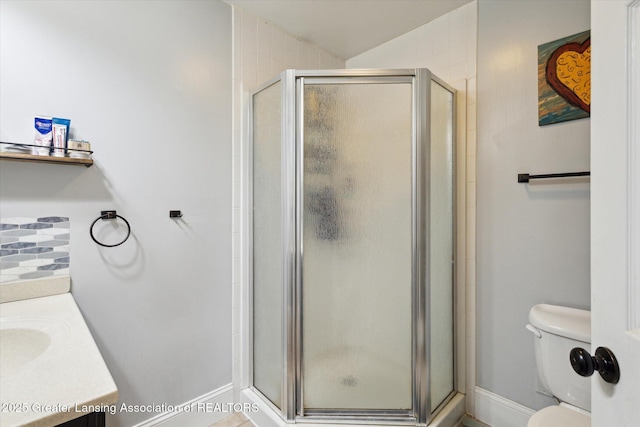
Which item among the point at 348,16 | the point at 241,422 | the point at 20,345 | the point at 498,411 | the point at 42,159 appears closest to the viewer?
the point at 20,345

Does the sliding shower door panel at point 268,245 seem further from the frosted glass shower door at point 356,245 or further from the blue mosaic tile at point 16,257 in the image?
the blue mosaic tile at point 16,257

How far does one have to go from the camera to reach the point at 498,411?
1.69 m

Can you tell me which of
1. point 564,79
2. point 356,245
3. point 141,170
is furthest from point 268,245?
point 564,79

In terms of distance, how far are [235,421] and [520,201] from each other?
1.99 metres

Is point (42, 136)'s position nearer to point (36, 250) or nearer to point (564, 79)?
point (36, 250)

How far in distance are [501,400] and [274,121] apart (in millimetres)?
1939

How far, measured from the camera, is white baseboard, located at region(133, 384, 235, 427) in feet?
5.31

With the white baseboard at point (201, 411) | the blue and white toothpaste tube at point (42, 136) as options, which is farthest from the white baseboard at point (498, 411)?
the blue and white toothpaste tube at point (42, 136)

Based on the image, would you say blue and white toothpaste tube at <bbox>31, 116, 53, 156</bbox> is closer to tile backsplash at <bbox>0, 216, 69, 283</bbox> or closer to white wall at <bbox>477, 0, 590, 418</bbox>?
tile backsplash at <bbox>0, 216, 69, 283</bbox>

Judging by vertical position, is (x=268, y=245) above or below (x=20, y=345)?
above

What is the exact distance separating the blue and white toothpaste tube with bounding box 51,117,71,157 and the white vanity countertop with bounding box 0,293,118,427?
1.98 feet

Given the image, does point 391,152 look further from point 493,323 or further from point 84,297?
point 84,297

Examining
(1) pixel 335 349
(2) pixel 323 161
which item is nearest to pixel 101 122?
(2) pixel 323 161

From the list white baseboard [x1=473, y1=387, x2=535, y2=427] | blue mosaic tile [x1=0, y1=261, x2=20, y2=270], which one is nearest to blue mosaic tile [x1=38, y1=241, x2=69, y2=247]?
blue mosaic tile [x1=0, y1=261, x2=20, y2=270]
